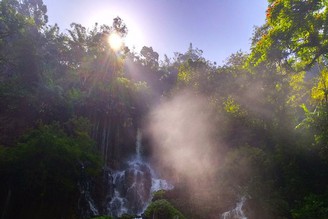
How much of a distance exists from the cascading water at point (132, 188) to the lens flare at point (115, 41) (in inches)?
594

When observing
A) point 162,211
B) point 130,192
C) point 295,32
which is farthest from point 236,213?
point 295,32

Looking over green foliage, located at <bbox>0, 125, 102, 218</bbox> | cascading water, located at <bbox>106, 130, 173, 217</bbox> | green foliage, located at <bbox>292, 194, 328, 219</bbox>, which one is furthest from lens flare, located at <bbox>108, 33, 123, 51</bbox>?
green foliage, located at <bbox>292, 194, 328, 219</bbox>

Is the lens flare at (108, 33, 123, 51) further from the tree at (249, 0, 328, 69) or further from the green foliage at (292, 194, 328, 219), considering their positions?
the green foliage at (292, 194, 328, 219)

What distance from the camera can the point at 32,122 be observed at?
877 inches

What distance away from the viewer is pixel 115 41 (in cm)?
3553

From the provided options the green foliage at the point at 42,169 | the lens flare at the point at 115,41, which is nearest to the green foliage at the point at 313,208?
the green foliage at the point at 42,169

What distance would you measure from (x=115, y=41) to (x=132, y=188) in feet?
62.3

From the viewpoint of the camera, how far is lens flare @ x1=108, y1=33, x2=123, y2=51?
115 feet

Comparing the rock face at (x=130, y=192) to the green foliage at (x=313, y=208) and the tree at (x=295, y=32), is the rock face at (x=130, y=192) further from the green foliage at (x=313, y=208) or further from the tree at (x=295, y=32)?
the tree at (x=295, y=32)

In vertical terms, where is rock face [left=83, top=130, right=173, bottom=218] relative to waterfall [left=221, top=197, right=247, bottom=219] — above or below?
above

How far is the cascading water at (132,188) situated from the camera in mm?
21578

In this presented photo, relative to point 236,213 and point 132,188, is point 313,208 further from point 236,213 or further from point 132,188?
point 132,188

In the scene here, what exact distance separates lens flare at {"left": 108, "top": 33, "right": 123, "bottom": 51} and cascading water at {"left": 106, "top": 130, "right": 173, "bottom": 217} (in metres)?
15.1

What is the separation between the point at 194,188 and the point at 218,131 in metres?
5.84
